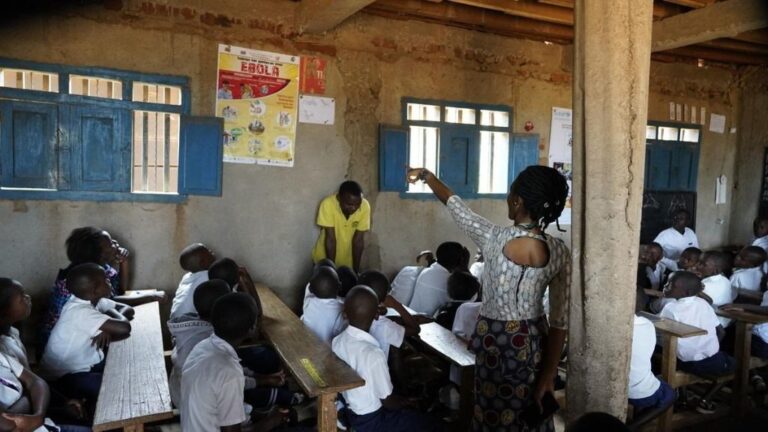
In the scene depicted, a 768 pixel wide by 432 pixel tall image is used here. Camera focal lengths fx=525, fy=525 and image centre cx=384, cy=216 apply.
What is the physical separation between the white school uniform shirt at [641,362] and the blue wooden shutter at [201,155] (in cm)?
371

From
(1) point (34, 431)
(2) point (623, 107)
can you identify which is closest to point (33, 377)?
(1) point (34, 431)

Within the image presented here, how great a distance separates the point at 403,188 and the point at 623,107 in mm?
3851

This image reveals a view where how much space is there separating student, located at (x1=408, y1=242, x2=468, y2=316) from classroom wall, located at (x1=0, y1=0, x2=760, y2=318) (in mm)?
1561

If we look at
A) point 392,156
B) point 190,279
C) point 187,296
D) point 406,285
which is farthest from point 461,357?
point 392,156

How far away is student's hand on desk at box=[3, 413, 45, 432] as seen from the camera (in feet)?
7.09

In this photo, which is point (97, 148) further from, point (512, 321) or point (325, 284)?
point (512, 321)

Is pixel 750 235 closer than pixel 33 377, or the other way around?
pixel 33 377

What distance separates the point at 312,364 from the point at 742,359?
336 cm

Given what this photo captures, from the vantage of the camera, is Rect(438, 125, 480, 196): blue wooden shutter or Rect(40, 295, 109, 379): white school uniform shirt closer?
Rect(40, 295, 109, 379): white school uniform shirt

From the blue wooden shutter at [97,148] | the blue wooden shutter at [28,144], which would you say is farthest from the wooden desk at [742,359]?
the blue wooden shutter at [28,144]

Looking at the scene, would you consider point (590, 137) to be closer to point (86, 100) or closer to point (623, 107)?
point (623, 107)

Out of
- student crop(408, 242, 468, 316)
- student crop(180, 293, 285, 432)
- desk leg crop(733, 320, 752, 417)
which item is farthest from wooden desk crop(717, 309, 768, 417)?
student crop(180, 293, 285, 432)

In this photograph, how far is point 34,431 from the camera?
226 centimetres

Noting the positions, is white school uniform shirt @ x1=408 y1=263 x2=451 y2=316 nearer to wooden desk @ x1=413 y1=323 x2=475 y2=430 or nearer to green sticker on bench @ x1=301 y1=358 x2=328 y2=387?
wooden desk @ x1=413 y1=323 x2=475 y2=430
